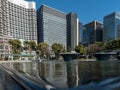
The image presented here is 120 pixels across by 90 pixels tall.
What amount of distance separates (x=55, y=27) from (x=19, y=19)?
31.0 meters

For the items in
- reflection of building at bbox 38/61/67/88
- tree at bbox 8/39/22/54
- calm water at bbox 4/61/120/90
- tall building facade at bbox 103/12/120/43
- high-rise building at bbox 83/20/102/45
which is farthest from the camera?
high-rise building at bbox 83/20/102/45

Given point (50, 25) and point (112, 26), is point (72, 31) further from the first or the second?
point (112, 26)

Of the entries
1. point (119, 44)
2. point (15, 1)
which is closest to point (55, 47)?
point (119, 44)

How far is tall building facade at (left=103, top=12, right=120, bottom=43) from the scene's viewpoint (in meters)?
145

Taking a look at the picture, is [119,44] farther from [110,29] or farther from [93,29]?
[93,29]

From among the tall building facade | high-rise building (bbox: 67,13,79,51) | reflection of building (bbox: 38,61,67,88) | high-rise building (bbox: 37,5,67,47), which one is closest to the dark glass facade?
high-rise building (bbox: 67,13,79,51)

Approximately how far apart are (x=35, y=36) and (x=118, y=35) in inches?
2219

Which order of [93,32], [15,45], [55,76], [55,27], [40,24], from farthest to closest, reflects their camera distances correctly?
[93,32] < [55,27] < [40,24] < [15,45] < [55,76]

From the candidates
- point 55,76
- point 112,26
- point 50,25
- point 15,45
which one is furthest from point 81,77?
point 50,25

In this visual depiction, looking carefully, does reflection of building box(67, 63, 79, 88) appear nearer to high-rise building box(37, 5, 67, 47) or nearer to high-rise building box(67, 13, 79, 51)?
high-rise building box(37, 5, 67, 47)

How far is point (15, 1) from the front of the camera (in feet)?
459

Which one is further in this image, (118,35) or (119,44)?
(118,35)

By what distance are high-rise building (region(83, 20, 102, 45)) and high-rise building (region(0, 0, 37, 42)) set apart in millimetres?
46678

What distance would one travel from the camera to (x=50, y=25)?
512 ft
